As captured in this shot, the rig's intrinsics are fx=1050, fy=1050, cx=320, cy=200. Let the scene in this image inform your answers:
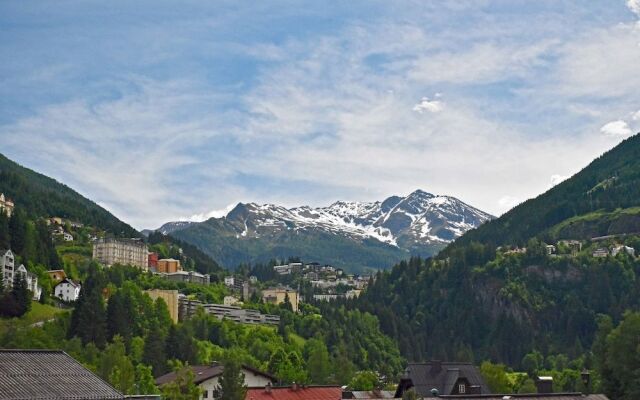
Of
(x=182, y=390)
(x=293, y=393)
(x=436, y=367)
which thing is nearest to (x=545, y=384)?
(x=436, y=367)

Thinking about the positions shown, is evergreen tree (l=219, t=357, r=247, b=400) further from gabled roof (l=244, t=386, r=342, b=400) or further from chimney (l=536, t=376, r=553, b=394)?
chimney (l=536, t=376, r=553, b=394)

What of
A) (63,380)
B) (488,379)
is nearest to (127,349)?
(488,379)

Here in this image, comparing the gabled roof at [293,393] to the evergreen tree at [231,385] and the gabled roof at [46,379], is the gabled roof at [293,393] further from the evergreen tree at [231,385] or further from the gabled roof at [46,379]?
the gabled roof at [46,379]

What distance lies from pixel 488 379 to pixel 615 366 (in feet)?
142

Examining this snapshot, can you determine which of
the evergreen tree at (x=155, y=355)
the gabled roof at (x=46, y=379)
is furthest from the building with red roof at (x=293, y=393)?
the evergreen tree at (x=155, y=355)

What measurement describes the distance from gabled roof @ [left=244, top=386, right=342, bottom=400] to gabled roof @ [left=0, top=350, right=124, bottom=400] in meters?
37.0

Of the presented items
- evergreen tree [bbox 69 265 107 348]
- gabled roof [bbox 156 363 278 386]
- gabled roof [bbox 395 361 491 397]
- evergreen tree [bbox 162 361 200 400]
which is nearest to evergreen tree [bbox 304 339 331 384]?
evergreen tree [bbox 69 265 107 348]

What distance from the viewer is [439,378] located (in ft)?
383

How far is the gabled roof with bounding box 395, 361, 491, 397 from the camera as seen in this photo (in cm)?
11462

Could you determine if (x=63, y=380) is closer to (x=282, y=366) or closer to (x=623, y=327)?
(x=623, y=327)

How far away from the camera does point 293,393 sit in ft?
369

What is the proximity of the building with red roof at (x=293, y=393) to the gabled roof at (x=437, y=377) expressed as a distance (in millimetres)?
7784

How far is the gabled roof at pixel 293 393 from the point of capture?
362 feet

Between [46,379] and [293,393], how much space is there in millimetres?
47910
